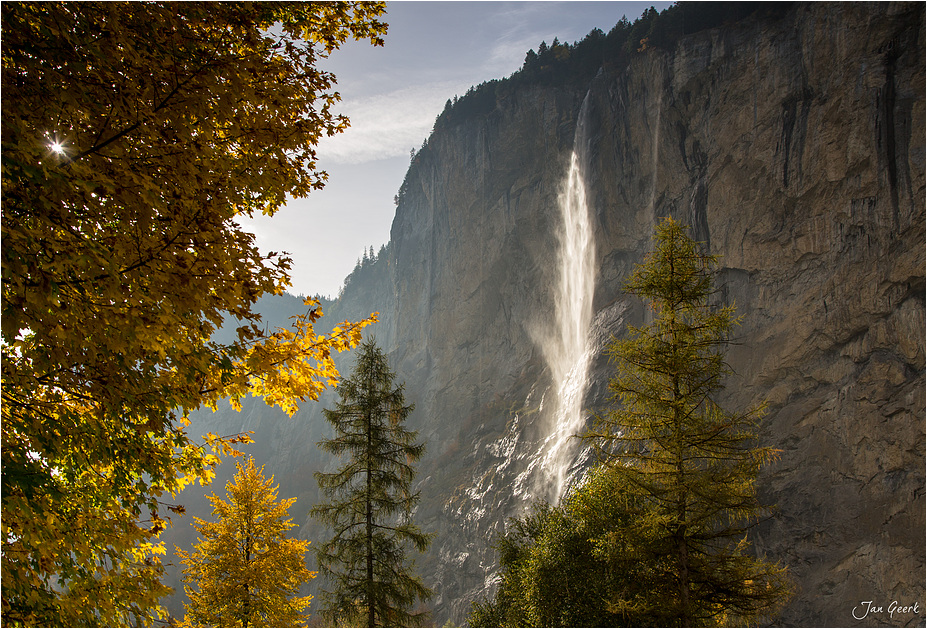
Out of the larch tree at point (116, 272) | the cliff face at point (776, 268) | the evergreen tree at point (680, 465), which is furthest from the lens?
the cliff face at point (776, 268)

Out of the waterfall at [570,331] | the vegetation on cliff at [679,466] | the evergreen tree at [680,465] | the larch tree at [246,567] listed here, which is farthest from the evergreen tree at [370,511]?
the waterfall at [570,331]

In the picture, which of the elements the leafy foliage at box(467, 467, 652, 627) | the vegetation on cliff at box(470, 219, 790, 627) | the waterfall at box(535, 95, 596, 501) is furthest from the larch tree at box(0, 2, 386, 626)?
the waterfall at box(535, 95, 596, 501)

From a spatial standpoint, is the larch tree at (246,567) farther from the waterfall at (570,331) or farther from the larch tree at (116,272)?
the waterfall at (570,331)

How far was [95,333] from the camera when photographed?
9.59 ft

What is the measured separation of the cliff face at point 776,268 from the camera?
74.8 ft

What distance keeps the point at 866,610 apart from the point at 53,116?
28.1 metres

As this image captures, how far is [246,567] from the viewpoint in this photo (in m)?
9.22

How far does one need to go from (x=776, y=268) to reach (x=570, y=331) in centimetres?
1875

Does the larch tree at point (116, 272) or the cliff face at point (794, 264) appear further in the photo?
the cliff face at point (794, 264)

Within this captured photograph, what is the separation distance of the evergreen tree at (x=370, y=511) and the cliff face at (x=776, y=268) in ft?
64.6

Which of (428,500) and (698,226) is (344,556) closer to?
(698,226)

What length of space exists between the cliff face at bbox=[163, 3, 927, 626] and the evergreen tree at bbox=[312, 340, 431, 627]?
19.7 metres

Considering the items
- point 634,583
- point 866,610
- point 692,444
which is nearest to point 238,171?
point 692,444

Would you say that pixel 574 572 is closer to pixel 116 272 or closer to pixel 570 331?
pixel 116 272
